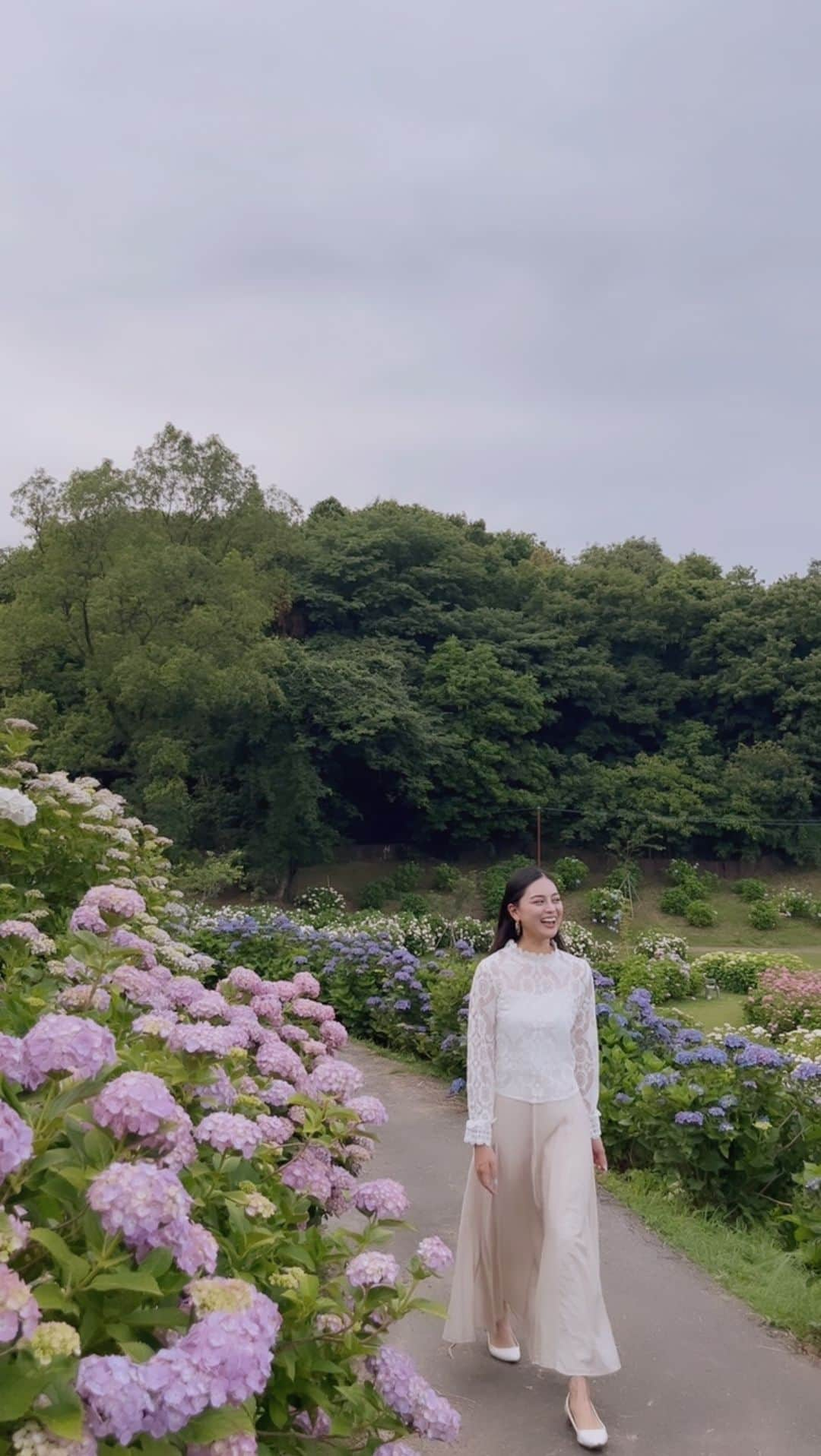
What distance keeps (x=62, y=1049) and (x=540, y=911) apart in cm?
170

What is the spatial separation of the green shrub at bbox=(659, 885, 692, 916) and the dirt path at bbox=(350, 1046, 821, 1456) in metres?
22.6

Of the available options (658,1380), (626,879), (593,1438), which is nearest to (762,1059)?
(658,1380)


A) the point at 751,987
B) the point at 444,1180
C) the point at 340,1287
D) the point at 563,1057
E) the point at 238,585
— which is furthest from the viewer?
the point at 238,585

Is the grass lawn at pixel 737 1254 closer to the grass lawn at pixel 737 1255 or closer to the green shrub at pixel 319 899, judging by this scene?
the grass lawn at pixel 737 1255

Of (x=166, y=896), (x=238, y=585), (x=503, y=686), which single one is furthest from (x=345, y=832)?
(x=166, y=896)

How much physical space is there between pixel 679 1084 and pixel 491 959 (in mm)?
2053

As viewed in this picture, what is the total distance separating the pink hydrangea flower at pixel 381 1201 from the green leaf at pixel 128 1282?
768 mm

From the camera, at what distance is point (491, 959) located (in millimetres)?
2934

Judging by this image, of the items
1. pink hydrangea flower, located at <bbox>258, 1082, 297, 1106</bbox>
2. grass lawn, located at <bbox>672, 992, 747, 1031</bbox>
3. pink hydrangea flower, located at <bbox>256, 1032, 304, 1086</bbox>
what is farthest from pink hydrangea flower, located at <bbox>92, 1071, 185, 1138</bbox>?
grass lawn, located at <bbox>672, 992, 747, 1031</bbox>

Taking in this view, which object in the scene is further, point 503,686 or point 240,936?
point 503,686

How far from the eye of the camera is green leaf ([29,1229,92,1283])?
3.81 feet

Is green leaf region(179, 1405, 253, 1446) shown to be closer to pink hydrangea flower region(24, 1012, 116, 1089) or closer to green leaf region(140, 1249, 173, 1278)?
green leaf region(140, 1249, 173, 1278)

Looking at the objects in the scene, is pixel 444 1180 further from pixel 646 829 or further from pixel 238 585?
pixel 646 829

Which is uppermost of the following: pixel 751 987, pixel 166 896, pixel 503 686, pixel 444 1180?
pixel 503 686
